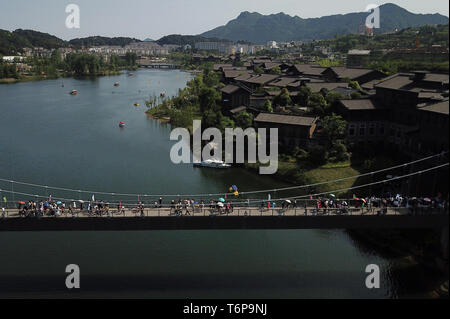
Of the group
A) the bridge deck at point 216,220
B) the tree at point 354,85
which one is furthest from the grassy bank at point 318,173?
the tree at point 354,85

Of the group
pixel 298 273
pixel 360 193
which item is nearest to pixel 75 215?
pixel 298 273

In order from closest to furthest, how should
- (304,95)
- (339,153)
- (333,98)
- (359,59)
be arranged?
(339,153), (333,98), (304,95), (359,59)

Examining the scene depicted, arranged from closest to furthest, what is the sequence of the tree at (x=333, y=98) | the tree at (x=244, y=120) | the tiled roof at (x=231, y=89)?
1. the tree at (x=333, y=98)
2. the tree at (x=244, y=120)
3. the tiled roof at (x=231, y=89)

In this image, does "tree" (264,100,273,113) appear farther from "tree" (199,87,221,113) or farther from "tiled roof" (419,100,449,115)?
"tiled roof" (419,100,449,115)

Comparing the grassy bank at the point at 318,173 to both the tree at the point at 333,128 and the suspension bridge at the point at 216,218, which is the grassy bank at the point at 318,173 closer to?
the tree at the point at 333,128

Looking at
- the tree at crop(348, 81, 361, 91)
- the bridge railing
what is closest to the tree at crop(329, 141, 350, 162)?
the bridge railing

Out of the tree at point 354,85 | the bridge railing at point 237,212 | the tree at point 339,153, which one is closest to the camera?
the bridge railing at point 237,212

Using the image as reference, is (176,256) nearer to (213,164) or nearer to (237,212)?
(237,212)

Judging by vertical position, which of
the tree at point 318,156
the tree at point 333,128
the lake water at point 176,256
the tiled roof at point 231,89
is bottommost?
the lake water at point 176,256

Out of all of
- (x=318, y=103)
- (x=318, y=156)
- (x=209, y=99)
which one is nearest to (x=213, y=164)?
(x=318, y=156)
